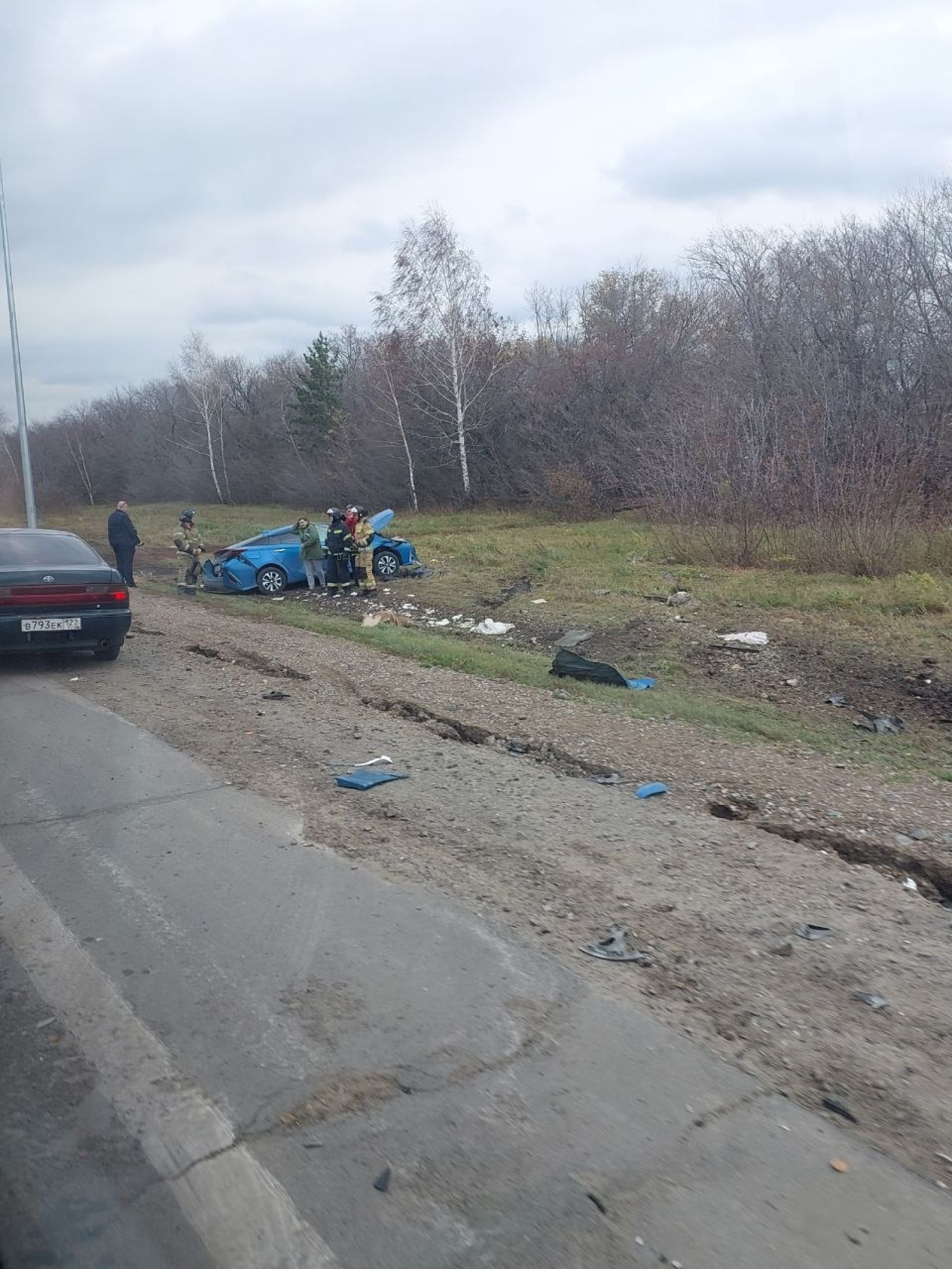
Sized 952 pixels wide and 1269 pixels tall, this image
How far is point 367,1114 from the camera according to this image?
121 inches

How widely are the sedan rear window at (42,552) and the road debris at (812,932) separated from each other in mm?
8499

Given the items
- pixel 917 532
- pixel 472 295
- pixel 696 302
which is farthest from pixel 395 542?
pixel 696 302

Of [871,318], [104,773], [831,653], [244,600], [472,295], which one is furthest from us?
[472,295]

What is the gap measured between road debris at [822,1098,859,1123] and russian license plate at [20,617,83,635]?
29.0 feet

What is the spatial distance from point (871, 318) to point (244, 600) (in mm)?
19980

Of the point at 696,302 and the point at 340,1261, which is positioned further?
the point at 696,302

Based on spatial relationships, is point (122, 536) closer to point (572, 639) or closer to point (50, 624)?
point (50, 624)

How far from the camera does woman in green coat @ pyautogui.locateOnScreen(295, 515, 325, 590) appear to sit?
18.5 metres

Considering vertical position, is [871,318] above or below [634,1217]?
above

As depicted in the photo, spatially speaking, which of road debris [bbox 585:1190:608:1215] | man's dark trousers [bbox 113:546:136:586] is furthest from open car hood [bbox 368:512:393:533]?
road debris [bbox 585:1190:608:1215]

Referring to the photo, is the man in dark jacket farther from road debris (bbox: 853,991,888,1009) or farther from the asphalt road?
road debris (bbox: 853,991,888,1009)

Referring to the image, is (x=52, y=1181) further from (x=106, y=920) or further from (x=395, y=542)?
(x=395, y=542)

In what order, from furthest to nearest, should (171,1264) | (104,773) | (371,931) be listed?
1. (104,773)
2. (371,931)
3. (171,1264)

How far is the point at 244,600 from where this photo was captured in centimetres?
1802
